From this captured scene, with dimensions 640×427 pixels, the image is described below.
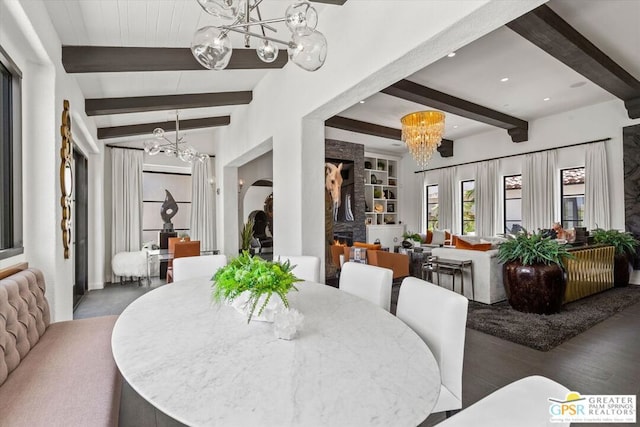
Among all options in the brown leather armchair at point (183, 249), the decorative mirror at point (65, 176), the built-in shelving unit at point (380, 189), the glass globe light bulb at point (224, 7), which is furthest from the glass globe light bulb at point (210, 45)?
the built-in shelving unit at point (380, 189)

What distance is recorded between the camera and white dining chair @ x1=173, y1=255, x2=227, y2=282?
286 centimetres

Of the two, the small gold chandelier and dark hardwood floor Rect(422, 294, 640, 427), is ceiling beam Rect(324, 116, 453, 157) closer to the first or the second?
the small gold chandelier

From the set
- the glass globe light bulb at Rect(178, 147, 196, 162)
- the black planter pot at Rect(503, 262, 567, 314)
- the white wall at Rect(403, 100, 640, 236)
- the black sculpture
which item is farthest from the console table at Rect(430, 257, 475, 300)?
the black sculpture

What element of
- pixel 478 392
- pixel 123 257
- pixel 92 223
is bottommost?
pixel 478 392

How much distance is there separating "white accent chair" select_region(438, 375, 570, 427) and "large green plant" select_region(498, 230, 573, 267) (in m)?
3.62

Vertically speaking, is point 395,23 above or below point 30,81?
above

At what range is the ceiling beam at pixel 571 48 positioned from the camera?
295 cm

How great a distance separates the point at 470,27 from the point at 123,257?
20.9 feet

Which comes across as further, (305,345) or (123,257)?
(123,257)

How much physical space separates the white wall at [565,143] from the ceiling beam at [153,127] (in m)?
5.91

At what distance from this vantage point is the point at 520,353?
2801mm

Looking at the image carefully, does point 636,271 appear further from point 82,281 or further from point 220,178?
point 82,281

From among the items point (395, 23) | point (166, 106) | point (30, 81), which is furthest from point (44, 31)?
point (395, 23)

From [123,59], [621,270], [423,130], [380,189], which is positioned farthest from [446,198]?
[123,59]
